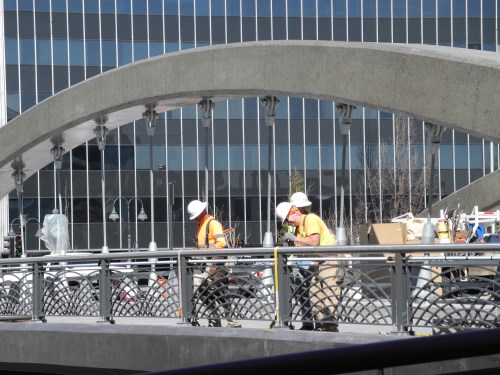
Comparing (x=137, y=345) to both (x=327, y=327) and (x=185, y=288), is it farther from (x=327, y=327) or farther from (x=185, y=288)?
(x=327, y=327)

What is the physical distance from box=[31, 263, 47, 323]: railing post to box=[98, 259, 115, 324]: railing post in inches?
54.5

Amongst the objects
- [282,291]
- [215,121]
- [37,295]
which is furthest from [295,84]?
[215,121]

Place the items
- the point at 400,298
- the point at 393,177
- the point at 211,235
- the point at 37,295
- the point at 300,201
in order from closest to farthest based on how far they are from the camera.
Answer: the point at 400,298
the point at 300,201
the point at 211,235
the point at 37,295
the point at 393,177

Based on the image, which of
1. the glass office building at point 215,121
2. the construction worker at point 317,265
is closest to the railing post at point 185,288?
the construction worker at point 317,265

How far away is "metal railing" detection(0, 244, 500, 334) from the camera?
10109 mm

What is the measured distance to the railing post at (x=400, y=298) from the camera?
34.4 ft

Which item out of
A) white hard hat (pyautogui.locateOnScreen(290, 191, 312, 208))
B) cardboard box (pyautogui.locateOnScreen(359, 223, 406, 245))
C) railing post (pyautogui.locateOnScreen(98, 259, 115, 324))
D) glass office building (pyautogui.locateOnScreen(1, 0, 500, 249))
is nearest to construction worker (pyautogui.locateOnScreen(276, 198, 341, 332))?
white hard hat (pyautogui.locateOnScreen(290, 191, 312, 208))

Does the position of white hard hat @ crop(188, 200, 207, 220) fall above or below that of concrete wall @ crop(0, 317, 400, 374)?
above

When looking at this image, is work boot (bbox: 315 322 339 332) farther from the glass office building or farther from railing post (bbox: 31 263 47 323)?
the glass office building

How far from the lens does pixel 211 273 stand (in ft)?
41.1

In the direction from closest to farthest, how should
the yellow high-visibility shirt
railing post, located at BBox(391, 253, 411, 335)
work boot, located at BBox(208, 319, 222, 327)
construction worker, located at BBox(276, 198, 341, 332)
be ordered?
1. railing post, located at BBox(391, 253, 411, 335)
2. construction worker, located at BBox(276, 198, 341, 332)
3. work boot, located at BBox(208, 319, 222, 327)
4. the yellow high-visibility shirt

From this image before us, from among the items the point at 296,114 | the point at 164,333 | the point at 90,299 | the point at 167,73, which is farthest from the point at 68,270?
the point at 296,114

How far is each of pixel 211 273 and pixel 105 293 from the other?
73.4 inches

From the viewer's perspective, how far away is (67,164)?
59.1m
